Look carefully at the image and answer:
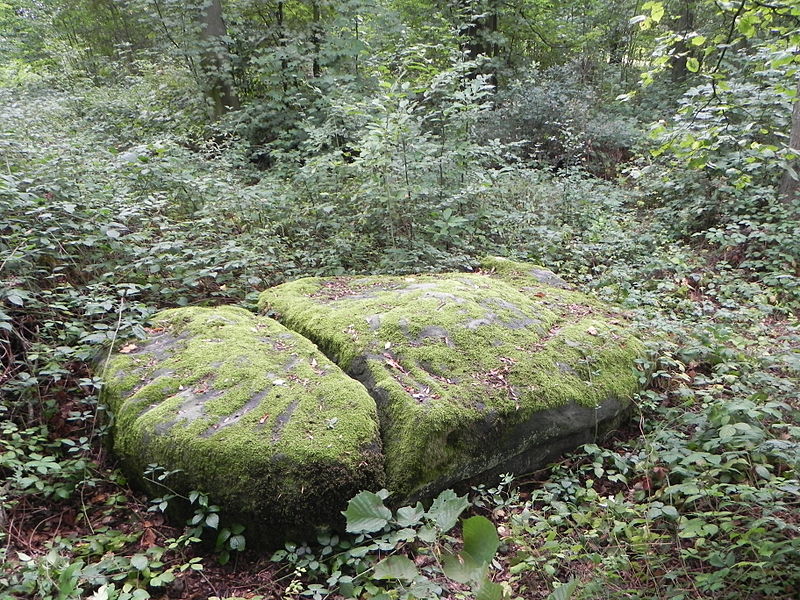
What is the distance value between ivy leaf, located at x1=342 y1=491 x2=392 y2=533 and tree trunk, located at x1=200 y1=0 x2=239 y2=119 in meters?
9.53

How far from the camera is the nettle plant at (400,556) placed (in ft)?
3.41

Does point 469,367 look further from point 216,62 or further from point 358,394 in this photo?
point 216,62

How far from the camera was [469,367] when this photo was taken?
338 centimetres

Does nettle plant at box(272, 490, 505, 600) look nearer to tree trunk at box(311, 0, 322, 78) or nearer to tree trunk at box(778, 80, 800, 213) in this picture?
tree trunk at box(778, 80, 800, 213)

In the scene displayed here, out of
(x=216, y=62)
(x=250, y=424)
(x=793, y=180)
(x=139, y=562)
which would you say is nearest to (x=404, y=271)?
(x=250, y=424)

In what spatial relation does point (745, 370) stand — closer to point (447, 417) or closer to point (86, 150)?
point (447, 417)

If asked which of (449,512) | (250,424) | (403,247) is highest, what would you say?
(449,512)

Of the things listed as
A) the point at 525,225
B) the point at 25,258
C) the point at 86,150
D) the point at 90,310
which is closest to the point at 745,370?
the point at 525,225

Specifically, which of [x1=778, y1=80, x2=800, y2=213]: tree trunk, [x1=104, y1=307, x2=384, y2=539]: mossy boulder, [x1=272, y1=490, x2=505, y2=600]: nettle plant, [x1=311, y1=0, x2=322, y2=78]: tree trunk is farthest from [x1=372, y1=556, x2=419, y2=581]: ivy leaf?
[x1=311, y1=0, x2=322, y2=78]: tree trunk

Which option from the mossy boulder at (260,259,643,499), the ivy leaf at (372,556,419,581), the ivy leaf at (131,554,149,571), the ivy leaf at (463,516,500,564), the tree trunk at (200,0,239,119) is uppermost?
the tree trunk at (200,0,239,119)

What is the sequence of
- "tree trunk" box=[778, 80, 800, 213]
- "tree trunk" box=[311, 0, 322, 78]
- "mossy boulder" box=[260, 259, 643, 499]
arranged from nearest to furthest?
"mossy boulder" box=[260, 259, 643, 499], "tree trunk" box=[778, 80, 800, 213], "tree trunk" box=[311, 0, 322, 78]

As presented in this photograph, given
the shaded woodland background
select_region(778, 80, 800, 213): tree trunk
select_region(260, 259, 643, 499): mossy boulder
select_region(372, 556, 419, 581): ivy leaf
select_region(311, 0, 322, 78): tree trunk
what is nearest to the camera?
select_region(372, 556, 419, 581): ivy leaf

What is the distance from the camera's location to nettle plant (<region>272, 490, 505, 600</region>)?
1038 millimetres

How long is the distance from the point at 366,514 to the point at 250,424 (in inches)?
69.3
